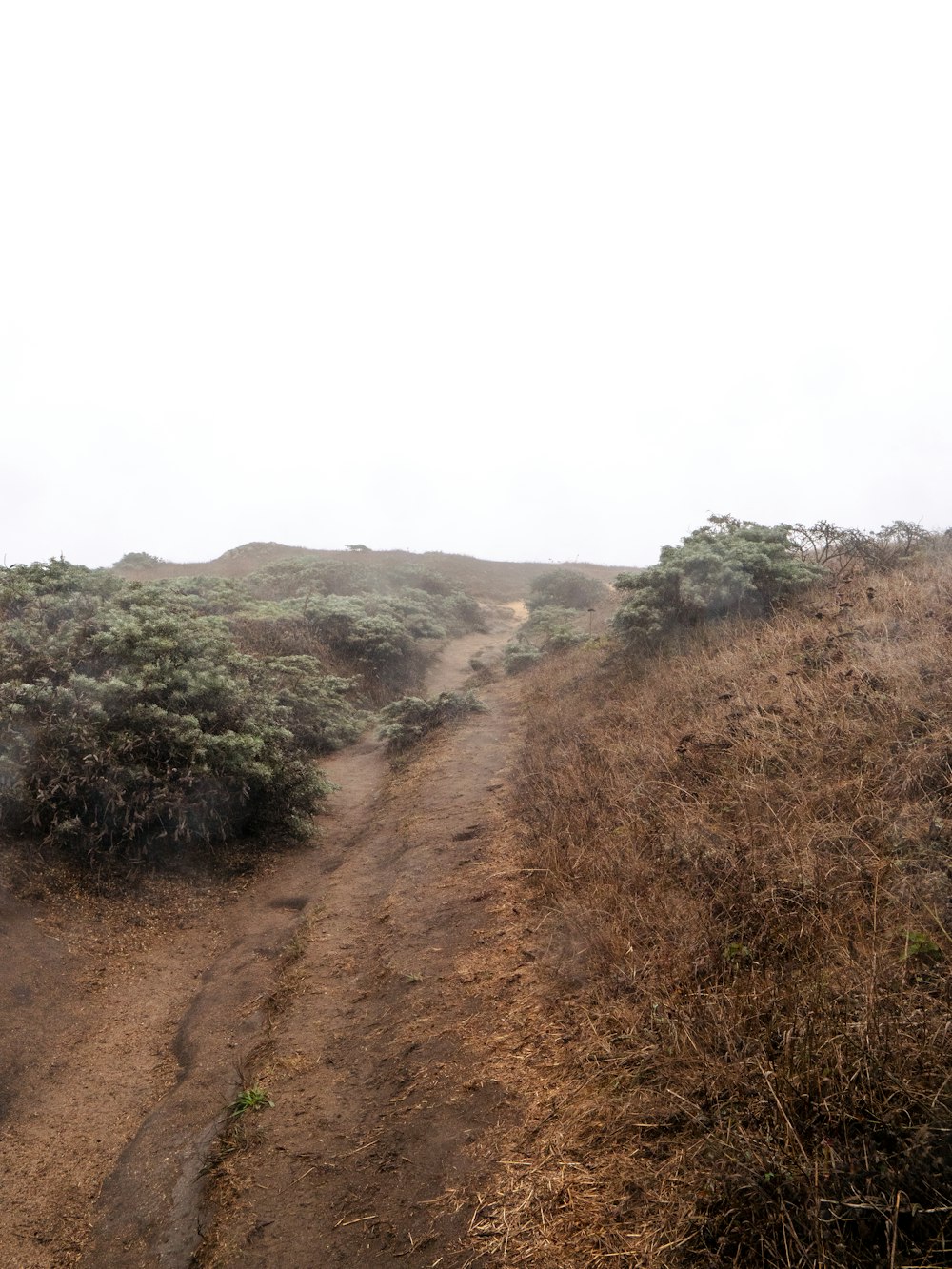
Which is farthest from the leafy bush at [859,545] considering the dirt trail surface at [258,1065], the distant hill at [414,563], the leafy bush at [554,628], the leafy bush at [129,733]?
the distant hill at [414,563]

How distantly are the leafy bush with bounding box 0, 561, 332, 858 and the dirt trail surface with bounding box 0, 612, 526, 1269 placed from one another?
0.70 metres

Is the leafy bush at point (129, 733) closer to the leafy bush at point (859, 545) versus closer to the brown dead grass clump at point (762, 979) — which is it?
the brown dead grass clump at point (762, 979)

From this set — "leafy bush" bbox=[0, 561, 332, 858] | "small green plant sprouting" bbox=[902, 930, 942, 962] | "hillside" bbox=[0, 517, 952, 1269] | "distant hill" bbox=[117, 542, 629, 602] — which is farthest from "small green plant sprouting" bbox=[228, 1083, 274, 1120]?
"distant hill" bbox=[117, 542, 629, 602]

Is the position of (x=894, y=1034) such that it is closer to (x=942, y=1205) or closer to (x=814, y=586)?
(x=942, y=1205)

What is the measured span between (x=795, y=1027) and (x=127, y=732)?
597cm

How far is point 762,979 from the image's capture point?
353 cm

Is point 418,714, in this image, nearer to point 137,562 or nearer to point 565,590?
point 565,590

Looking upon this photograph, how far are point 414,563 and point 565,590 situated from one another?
9188mm

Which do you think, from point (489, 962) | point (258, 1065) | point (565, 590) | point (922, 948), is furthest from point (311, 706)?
point (565, 590)

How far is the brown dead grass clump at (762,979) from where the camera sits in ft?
7.77

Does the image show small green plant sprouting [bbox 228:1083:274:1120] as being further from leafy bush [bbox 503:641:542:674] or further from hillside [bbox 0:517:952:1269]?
leafy bush [bbox 503:641:542:674]

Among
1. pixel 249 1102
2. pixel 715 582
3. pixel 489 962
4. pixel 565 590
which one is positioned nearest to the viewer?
pixel 249 1102

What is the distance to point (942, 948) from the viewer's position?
10.6 feet

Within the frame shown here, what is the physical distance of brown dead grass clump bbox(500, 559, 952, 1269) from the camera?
7.77ft
